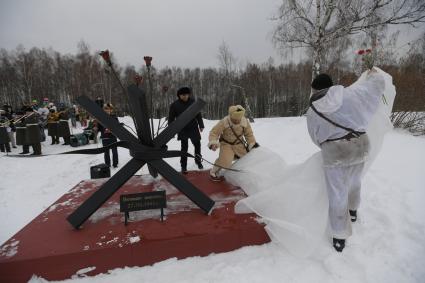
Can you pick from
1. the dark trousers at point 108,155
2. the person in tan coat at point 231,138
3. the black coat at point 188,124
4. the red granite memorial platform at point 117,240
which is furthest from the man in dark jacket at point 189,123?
the dark trousers at point 108,155

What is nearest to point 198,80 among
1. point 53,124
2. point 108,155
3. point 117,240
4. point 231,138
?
point 53,124

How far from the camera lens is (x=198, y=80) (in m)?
40.8

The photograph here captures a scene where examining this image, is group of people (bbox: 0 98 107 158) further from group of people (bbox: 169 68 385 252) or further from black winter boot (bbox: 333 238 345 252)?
black winter boot (bbox: 333 238 345 252)

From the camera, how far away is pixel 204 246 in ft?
7.85

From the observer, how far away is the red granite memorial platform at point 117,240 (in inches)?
83.2

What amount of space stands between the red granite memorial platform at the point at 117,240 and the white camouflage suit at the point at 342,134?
757 mm

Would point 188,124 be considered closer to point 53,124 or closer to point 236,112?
point 236,112

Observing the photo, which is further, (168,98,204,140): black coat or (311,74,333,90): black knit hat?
(168,98,204,140): black coat

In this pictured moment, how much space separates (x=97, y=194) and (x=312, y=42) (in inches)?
443

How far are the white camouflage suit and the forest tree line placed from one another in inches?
272

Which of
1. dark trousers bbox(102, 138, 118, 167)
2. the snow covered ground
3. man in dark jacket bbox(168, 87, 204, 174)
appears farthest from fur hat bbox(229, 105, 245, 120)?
dark trousers bbox(102, 138, 118, 167)

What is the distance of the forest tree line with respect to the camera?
844cm

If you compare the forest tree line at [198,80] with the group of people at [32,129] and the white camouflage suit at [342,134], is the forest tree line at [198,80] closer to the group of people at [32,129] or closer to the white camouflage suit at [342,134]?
the group of people at [32,129]

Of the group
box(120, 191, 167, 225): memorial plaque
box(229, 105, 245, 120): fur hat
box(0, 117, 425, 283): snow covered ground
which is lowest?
box(0, 117, 425, 283): snow covered ground
